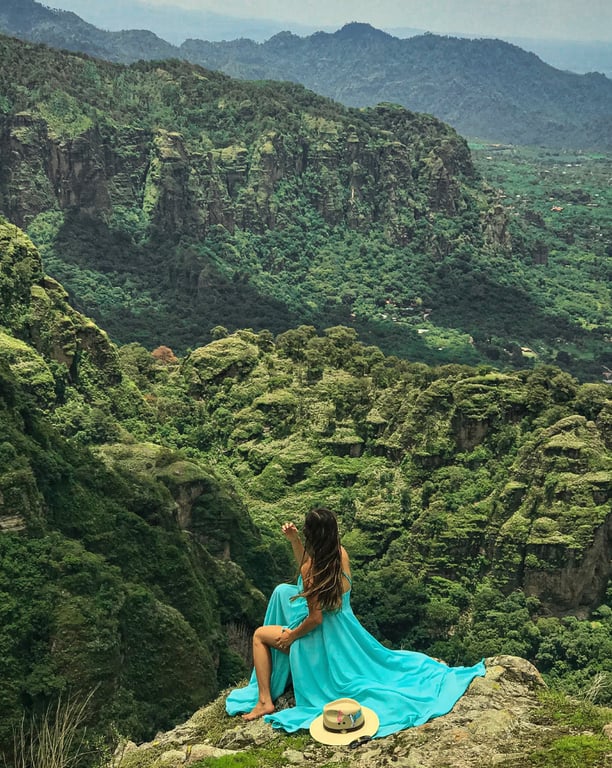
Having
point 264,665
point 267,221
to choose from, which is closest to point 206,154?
point 267,221

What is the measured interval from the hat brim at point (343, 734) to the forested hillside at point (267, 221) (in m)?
102

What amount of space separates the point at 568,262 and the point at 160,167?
7965 centimetres

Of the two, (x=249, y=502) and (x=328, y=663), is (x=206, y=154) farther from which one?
(x=328, y=663)

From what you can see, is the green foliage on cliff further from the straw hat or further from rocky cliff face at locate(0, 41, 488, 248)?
rocky cliff face at locate(0, 41, 488, 248)

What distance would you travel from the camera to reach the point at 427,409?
168 ft

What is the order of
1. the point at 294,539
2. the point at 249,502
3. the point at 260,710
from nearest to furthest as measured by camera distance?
1. the point at 260,710
2. the point at 294,539
3. the point at 249,502

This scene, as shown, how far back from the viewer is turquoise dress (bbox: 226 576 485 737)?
12.6 metres

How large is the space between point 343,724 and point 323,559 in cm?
202

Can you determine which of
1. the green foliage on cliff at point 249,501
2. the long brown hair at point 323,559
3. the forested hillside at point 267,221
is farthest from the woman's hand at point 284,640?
the forested hillside at point 267,221

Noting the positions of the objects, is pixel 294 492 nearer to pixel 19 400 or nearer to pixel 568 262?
pixel 19 400

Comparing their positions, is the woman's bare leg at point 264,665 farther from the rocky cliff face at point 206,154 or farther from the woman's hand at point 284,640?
the rocky cliff face at point 206,154

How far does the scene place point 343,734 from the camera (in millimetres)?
12211

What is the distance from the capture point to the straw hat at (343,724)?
39.8 ft

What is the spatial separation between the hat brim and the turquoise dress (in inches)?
4.5
